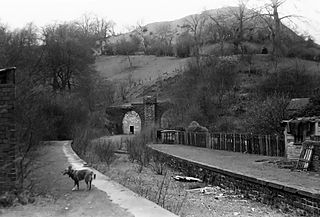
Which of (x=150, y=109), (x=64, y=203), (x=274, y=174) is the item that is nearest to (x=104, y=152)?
(x=274, y=174)

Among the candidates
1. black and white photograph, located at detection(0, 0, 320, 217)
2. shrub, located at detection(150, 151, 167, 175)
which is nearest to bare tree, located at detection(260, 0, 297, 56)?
black and white photograph, located at detection(0, 0, 320, 217)

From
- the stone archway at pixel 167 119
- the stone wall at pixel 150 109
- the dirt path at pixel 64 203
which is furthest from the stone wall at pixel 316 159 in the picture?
the stone wall at pixel 150 109

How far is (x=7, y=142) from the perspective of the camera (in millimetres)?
8891

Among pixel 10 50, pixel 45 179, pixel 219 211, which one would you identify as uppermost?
pixel 10 50

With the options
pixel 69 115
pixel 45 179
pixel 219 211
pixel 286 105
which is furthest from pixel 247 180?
pixel 69 115

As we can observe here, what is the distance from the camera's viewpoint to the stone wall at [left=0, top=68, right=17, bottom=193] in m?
8.85

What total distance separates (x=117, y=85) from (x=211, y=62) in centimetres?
2072

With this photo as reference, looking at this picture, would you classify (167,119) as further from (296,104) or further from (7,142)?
(7,142)

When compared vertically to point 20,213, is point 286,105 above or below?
above

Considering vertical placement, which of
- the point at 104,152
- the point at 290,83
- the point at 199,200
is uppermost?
the point at 290,83

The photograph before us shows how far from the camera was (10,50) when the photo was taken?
19.2m

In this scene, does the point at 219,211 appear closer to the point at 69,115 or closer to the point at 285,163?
the point at 285,163

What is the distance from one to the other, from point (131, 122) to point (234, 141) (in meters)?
24.0

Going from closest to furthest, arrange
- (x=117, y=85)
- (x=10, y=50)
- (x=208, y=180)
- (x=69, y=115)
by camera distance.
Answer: (x=208, y=180), (x=10, y=50), (x=69, y=115), (x=117, y=85)
